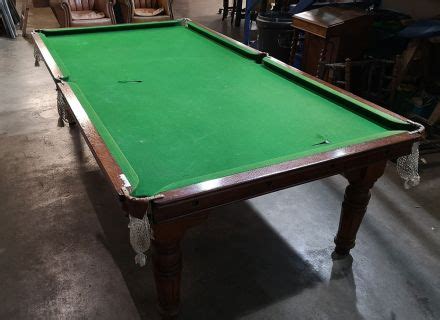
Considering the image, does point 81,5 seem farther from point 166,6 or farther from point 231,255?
point 231,255

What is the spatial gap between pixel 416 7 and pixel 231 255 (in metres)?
3.25

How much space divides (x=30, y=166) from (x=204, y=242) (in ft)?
4.96

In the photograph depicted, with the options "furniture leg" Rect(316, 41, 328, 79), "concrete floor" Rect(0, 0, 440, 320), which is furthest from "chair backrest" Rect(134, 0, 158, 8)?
"concrete floor" Rect(0, 0, 440, 320)

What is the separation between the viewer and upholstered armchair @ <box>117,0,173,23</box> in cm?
510

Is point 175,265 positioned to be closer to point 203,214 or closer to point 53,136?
point 203,214

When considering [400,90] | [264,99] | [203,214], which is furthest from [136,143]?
[400,90]

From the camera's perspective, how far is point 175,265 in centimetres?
145

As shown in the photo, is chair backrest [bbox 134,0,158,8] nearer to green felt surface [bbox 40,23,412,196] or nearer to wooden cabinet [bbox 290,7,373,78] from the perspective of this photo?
wooden cabinet [bbox 290,7,373,78]

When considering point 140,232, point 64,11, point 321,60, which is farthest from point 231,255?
point 64,11

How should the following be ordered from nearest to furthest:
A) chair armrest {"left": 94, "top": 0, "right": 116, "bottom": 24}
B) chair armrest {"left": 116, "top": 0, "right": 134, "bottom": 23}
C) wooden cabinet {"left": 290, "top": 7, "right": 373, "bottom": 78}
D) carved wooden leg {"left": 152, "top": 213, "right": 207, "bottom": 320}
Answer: carved wooden leg {"left": 152, "top": 213, "right": 207, "bottom": 320} → wooden cabinet {"left": 290, "top": 7, "right": 373, "bottom": 78} → chair armrest {"left": 94, "top": 0, "right": 116, "bottom": 24} → chair armrest {"left": 116, "top": 0, "right": 134, "bottom": 23}

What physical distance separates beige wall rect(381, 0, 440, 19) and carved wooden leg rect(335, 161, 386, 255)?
268cm

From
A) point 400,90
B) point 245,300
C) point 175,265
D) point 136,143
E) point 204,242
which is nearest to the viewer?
point 175,265

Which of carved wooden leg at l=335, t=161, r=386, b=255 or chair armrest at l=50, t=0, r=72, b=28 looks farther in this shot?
chair armrest at l=50, t=0, r=72, b=28

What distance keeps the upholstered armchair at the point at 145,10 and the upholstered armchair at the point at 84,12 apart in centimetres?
22
